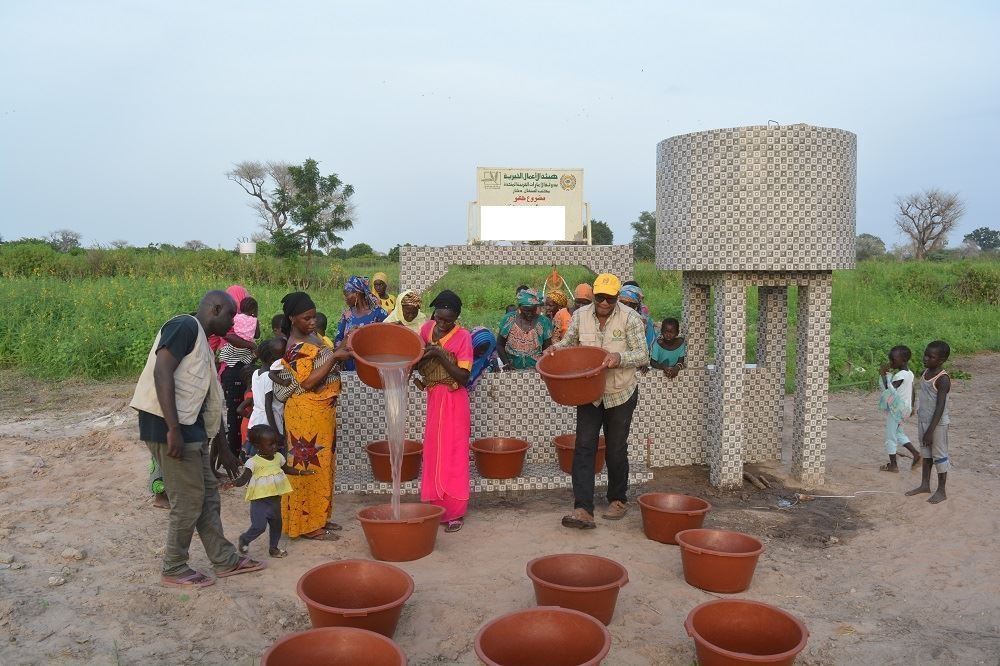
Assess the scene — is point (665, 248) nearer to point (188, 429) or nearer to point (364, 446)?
point (364, 446)

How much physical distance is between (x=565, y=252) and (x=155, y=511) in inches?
142

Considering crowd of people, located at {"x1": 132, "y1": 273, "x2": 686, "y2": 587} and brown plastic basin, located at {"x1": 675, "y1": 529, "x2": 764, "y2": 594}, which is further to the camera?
brown plastic basin, located at {"x1": 675, "y1": 529, "x2": 764, "y2": 594}

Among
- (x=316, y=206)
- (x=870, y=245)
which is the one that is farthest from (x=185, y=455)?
(x=870, y=245)

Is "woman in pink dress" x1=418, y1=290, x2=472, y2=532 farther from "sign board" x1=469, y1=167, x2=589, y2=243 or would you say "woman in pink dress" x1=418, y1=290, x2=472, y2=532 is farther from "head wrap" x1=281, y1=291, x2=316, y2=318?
"sign board" x1=469, y1=167, x2=589, y2=243

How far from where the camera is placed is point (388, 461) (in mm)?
5293

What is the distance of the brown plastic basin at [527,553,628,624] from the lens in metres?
3.27

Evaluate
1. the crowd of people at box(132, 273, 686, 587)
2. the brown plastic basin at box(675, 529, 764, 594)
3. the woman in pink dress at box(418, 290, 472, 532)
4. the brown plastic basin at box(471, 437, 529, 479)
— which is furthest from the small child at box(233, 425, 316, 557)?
the brown plastic basin at box(675, 529, 764, 594)

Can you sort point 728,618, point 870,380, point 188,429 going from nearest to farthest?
1. point 728,618
2. point 188,429
3. point 870,380

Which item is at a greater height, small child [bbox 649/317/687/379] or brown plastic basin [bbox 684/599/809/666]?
small child [bbox 649/317/687/379]

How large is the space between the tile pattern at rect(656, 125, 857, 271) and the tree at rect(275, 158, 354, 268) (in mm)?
22939

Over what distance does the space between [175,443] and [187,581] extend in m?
0.83

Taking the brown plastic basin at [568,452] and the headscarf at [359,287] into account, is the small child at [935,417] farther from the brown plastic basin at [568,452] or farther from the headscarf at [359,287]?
the headscarf at [359,287]

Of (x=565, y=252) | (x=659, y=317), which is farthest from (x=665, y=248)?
(x=659, y=317)

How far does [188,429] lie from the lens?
3600mm
